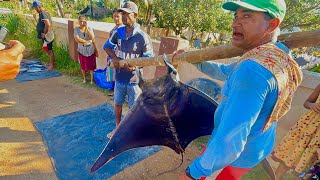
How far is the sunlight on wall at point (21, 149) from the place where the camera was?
8.76 feet

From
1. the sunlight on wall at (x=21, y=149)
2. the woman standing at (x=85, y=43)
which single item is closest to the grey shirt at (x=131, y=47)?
the sunlight on wall at (x=21, y=149)

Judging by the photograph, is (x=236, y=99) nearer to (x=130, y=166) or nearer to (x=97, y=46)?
(x=130, y=166)

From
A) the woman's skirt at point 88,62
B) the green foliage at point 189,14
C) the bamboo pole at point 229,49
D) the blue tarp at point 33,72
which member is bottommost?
the blue tarp at point 33,72

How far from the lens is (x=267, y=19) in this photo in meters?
1.03

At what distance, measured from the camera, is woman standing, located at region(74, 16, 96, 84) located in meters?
5.09

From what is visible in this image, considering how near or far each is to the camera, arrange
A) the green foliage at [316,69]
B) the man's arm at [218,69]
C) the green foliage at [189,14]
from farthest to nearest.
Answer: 1. the green foliage at [189,14]
2. the green foliage at [316,69]
3. the man's arm at [218,69]

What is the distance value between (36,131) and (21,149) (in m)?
0.48

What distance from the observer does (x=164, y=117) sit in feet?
5.98

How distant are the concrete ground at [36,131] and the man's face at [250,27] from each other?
2067mm

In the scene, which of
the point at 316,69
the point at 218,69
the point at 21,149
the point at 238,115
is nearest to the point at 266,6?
the point at 238,115

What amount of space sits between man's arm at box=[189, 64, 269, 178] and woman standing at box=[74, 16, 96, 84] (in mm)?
4722

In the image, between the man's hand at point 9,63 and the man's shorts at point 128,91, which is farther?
the man's shorts at point 128,91

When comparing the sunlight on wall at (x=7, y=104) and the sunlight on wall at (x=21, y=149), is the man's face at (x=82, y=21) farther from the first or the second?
the sunlight on wall at (x=21, y=149)

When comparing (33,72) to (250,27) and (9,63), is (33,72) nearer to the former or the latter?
(9,63)
